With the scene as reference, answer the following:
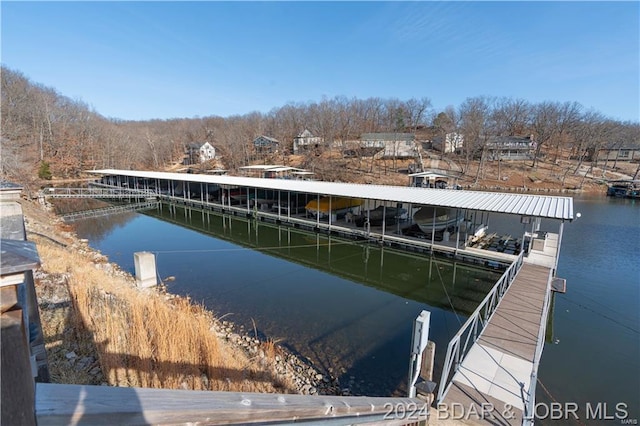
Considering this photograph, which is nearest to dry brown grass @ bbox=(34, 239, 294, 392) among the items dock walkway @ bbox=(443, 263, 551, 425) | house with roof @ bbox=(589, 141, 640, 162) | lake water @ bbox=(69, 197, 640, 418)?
lake water @ bbox=(69, 197, 640, 418)

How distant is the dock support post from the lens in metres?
10.6

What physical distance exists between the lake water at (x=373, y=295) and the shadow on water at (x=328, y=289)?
0.04 m

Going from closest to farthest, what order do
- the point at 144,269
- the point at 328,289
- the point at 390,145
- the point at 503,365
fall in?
the point at 503,365 < the point at 144,269 < the point at 328,289 < the point at 390,145

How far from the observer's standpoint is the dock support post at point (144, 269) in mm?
10648

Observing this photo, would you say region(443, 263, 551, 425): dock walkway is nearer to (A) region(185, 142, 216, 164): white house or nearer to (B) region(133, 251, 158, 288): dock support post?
(B) region(133, 251, 158, 288): dock support post

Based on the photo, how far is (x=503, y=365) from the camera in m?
5.75

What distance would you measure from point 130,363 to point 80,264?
7676mm

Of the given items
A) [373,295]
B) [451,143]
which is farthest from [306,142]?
[373,295]

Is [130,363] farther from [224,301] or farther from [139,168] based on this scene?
[139,168]

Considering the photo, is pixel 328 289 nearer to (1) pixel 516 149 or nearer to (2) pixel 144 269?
(2) pixel 144 269

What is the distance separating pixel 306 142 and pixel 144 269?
4888 centimetres

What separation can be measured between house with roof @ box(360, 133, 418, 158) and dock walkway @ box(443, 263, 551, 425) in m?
43.4

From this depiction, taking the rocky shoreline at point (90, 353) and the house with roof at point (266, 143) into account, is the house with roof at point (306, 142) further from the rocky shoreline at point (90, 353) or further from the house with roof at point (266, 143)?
the rocky shoreline at point (90, 353)

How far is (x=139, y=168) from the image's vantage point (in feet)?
183
